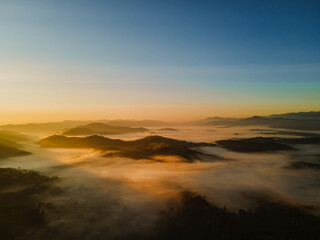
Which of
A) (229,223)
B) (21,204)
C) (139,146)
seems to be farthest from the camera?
(139,146)

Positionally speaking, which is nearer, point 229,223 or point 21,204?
point 229,223

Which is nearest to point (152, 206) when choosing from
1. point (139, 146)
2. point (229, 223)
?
point (229, 223)

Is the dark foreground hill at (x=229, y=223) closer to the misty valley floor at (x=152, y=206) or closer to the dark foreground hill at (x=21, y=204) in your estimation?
the misty valley floor at (x=152, y=206)

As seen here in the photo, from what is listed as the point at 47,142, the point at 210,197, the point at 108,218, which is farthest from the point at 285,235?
the point at 47,142

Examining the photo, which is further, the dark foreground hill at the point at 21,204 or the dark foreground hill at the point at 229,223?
the dark foreground hill at the point at 229,223

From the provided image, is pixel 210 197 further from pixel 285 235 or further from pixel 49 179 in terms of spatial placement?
pixel 49 179

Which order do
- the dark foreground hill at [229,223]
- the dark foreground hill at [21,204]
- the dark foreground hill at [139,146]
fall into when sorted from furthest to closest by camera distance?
the dark foreground hill at [139,146]
the dark foreground hill at [229,223]
the dark foreground hill at [21,204]

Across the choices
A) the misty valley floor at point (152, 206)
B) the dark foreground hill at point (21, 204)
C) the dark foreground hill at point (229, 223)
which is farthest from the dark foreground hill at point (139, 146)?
the dark foreground hill at point (229, 223)

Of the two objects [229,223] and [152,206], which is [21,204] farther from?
[229,223]
